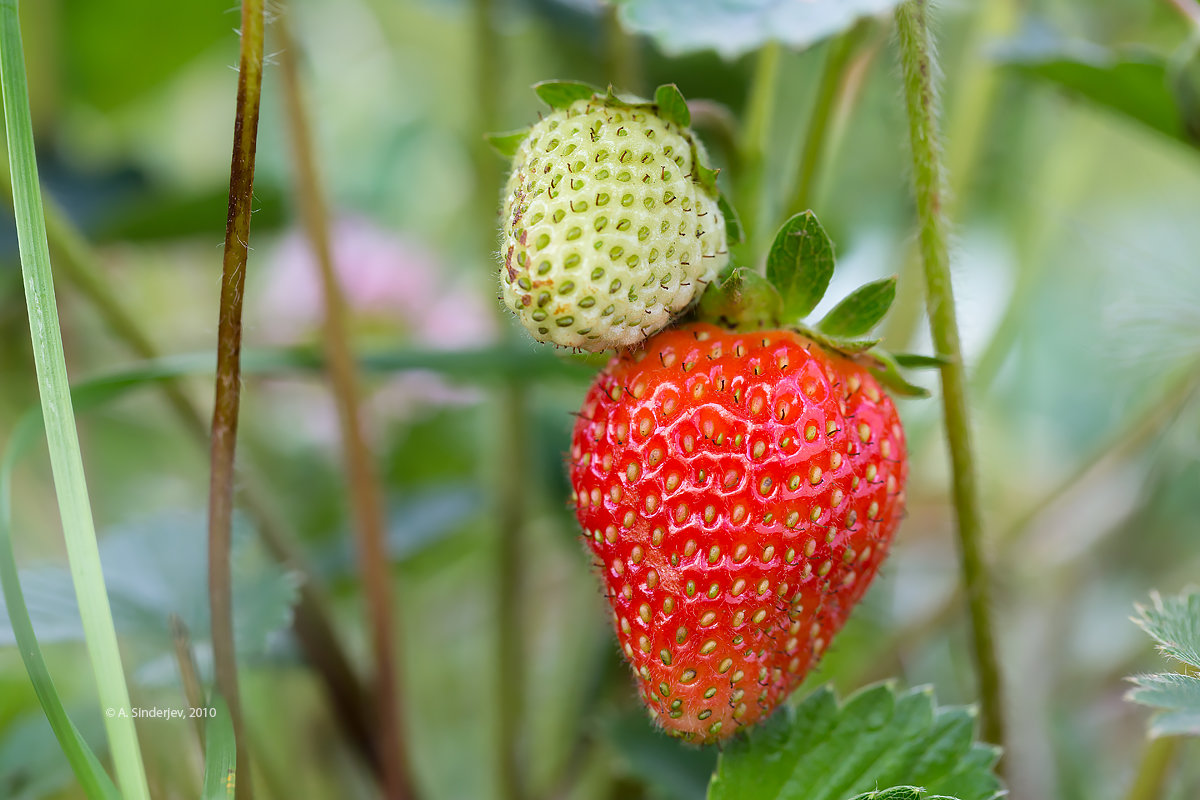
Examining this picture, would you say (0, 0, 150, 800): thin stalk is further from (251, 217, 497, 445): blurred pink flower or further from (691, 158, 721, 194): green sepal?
(251, 217, 497, 445): blurred pink flower

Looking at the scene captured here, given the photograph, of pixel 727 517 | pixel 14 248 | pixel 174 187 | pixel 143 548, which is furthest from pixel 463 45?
pixel 727 517

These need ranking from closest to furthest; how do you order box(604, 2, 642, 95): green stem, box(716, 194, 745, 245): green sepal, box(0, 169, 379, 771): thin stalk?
box(716, 194, 745, 245): green sepal, box(0, 169, 379, 771): thin stalk, box(604, 2, 642, 95): green stem

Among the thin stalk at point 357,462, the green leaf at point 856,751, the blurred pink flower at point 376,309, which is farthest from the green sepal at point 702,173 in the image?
the blurred pink flower at point 376,309

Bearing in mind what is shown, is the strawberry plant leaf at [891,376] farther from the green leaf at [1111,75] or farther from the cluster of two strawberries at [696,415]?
the green leaf at [1111,75]

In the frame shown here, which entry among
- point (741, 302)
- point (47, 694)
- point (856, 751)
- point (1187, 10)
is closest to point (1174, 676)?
point (856, 751)

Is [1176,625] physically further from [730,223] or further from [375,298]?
[375,298]

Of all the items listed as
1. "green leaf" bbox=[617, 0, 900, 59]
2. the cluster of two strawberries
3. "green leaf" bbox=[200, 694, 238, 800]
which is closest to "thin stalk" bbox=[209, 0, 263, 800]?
"green leaf" bbox=[200, 694, 238, 800]

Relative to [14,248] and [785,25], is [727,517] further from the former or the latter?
[14,248]
